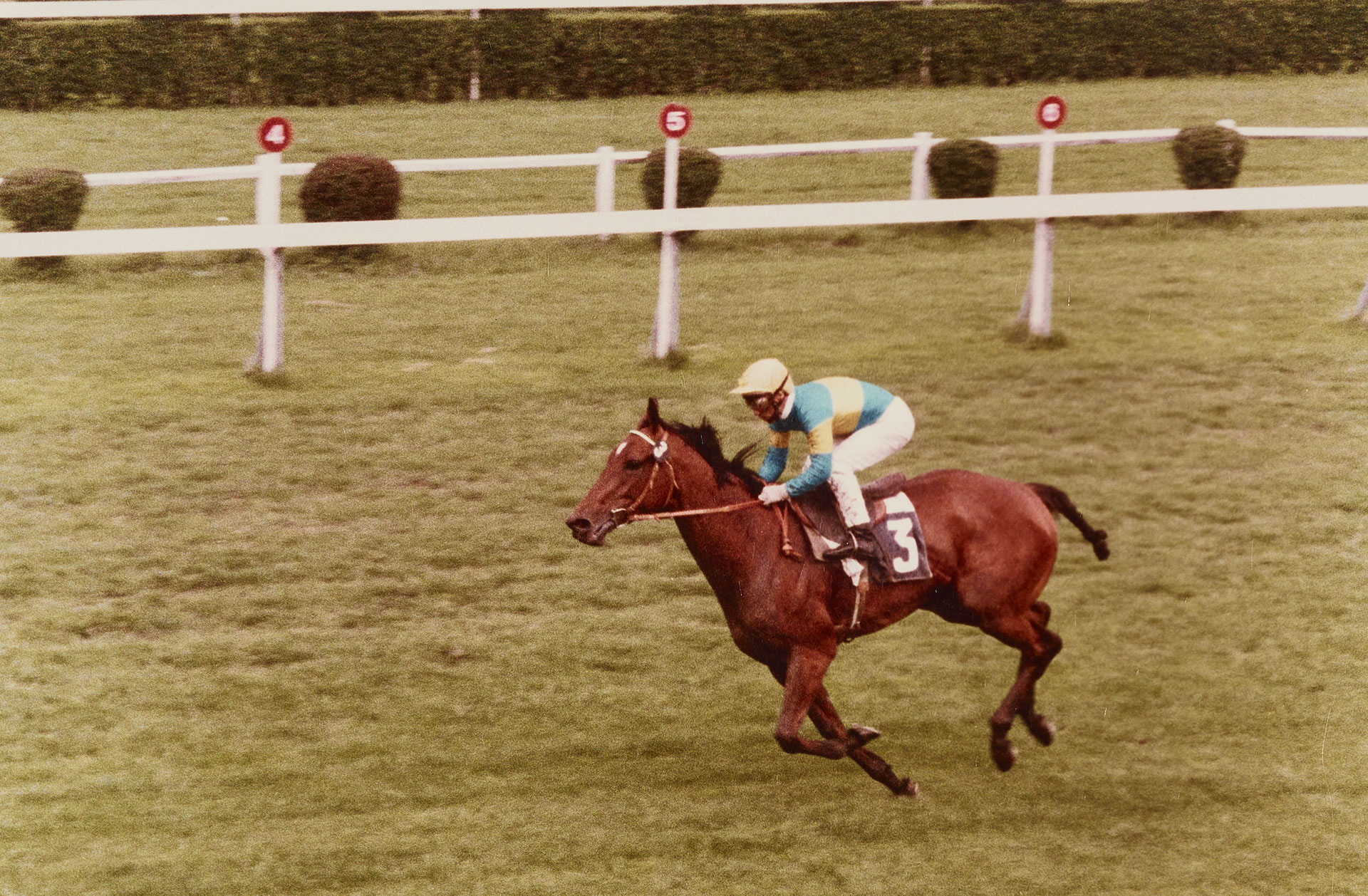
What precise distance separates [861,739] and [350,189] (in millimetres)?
6266

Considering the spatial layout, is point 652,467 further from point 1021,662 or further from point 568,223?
point 568,223

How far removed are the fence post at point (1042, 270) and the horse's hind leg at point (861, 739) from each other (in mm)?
5027

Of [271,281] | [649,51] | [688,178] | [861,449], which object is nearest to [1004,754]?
[861,449]

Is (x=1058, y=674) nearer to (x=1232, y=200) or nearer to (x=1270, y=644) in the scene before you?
(x=1270, y=644)

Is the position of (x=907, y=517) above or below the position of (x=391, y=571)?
above

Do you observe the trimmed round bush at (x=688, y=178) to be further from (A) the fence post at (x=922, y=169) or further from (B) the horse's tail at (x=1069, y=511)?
(B) the horse's tail at (x=1069, y=511)

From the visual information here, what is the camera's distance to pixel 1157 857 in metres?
5.83

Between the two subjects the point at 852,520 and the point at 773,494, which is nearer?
the point at 773,494

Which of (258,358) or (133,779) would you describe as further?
(258,358)

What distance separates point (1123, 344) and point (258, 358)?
564 cm

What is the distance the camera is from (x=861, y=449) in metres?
5.30

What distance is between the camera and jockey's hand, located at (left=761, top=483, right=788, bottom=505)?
5.12 meters

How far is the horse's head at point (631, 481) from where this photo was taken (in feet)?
15.9

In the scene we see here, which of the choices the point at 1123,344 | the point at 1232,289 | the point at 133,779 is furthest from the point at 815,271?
the point at 133,779
